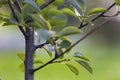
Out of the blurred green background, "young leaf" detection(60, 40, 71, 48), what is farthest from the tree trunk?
the blurred green background

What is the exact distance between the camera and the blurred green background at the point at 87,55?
13.2 ft

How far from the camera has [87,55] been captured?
5.13 metres

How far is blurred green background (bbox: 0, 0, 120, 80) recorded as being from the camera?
404 centimetres

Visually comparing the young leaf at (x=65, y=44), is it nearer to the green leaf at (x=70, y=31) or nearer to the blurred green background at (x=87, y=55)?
the green leaf at (x=70, y=31)

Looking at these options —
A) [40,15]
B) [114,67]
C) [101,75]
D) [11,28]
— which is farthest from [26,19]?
[11,28]

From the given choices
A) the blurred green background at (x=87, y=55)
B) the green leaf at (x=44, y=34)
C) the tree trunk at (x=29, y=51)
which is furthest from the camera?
the blurred green background at (x=87, y=55)

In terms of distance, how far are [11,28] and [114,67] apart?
253cm

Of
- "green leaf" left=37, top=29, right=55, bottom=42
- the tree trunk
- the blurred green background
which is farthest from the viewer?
the blurred green background

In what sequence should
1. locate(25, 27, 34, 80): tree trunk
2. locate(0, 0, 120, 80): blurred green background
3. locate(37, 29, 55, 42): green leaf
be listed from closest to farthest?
1. locate(37, 29, 55, 42): green leaf
2. locate(25, 27, 34, 80): tree trunk
3. locate(0, 0, 120, 80): blurred green background

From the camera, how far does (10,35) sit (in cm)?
614

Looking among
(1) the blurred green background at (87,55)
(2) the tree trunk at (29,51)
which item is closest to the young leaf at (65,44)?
(2) the tree trunk at (29,51)

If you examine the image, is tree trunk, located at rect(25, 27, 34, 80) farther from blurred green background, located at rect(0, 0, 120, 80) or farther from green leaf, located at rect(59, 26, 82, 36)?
blurred green background, located at rect(0, 0, 120, 80)

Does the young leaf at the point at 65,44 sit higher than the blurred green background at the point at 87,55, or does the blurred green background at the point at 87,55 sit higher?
the young leaf at the point at 65,44

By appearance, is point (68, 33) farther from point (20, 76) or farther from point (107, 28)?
point (107, 28)
